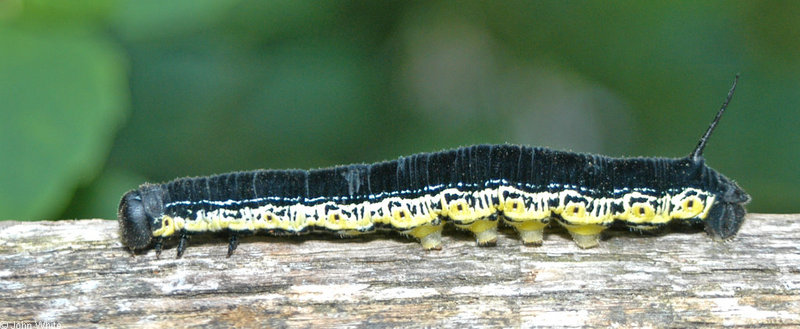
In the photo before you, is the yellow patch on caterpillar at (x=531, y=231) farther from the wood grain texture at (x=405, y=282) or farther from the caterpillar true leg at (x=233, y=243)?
the caterpillar true leg at (x=233, y=243)

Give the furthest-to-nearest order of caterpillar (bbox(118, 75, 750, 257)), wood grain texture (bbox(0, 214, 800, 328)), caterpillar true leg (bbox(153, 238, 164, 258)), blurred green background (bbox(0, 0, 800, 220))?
blurred green background (bbox(0, 0, 800, 220)) < caterpillar true leg (bbox(153, 238, 164, 258)) < caterpillar (bbox(118, 75, 750, 257)) < wood grain texture (bbox(0, 214, 800, 328))

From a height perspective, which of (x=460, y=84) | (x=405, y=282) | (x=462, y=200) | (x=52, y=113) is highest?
(x=460, y=84)

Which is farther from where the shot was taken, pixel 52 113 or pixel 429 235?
pixel 52 113

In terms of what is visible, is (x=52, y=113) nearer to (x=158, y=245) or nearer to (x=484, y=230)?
(x=158, y=245)

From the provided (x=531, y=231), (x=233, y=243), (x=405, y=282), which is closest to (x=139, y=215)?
(x=233, y=243)

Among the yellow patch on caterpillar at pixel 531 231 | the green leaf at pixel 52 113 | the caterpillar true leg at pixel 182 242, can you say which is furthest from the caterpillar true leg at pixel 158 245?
the yellow patch on caterpillar at pixel 531 231

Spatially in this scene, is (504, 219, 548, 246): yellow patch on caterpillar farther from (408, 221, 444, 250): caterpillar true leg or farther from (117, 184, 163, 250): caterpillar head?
(117, 184, 163, 250): caterpillar head

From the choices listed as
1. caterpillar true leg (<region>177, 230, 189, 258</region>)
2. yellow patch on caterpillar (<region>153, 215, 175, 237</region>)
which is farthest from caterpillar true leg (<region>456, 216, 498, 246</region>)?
yellow patch on caterpillar (<region>153, 215, 175, 237</region>)
